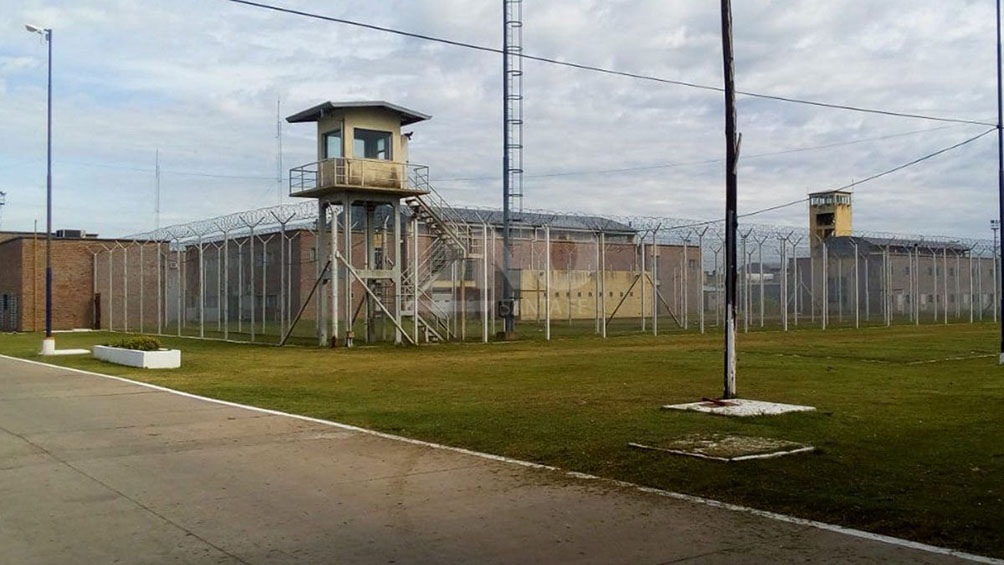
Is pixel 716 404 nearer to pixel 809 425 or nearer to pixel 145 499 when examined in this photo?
pixel 809 425

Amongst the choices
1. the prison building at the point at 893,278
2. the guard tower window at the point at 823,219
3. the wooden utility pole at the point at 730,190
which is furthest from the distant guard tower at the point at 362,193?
the guard tower window at the point at 823,219

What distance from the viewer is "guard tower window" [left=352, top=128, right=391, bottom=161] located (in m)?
32.9

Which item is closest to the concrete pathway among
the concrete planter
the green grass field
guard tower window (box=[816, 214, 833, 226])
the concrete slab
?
the green grass field

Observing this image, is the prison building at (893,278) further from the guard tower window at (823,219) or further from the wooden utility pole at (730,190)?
the wooden utility pole at (730,190)

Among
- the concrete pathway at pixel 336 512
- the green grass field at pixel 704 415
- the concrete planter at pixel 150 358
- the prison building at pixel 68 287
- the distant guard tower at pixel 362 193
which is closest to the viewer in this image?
the concrete pathway at pixel 336 512

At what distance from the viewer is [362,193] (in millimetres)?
33188

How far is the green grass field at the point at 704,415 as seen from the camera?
835cm

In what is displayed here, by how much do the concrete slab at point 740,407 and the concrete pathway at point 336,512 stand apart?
461 centimetres

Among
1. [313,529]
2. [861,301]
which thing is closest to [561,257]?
[861,301]

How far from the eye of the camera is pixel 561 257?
146ft

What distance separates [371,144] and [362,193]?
1.74 meters

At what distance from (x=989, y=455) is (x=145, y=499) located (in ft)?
27.5

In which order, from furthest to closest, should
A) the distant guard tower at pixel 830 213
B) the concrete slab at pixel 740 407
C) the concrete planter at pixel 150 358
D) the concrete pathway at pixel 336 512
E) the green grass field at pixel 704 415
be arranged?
1. the distant guard tower at pixel 830 213
2. the concrete planter at pixel 150 358
3. the concrete slab at pixel 740 407
4. the green grass field at pixel 704 415
5. the concrete pathway at pixel 336 512

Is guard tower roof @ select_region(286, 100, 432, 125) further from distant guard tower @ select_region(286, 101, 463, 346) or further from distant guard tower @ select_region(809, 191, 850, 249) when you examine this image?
distant guard tower @ select_region(809, 191, 850, 249)
